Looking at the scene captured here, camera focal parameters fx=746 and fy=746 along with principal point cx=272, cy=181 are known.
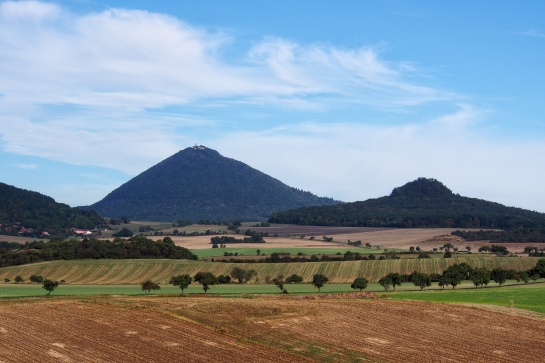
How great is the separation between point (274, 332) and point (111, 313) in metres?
17.4

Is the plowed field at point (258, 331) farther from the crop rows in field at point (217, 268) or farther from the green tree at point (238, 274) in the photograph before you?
the crop rows in field at point (217, 268)

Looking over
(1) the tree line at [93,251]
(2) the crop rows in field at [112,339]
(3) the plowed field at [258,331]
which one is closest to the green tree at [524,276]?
(3) the plowed field at [258,331]

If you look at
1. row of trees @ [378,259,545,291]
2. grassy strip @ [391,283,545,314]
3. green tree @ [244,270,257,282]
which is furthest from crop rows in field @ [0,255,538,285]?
grassy strip @ [391,283,545,314]

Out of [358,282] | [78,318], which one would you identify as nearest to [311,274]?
[358,282]

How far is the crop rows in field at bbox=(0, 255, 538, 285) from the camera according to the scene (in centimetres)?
12744

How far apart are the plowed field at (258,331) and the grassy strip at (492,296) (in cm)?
780

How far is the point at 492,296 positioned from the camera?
300 ft

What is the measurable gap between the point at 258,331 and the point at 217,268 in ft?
237

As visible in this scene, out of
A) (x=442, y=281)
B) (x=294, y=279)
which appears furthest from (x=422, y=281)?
(x=294, y=279)

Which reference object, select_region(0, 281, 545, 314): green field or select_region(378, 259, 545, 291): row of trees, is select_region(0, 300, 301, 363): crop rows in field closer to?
select_region(0, 281, 545, 314): green field

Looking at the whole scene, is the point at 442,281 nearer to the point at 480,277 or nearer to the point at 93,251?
the point at 480,277

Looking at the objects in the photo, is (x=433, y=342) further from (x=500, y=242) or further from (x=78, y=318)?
(x=500, y=242)

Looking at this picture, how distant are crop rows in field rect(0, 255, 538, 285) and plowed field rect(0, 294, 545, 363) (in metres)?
46.1

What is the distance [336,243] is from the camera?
19400 centimetres
